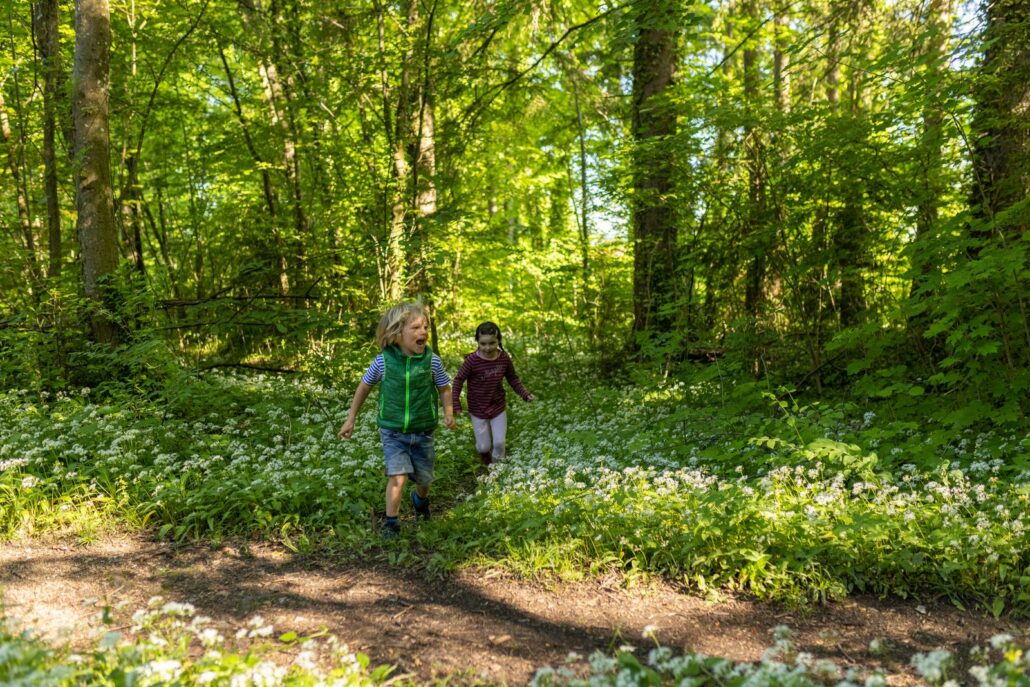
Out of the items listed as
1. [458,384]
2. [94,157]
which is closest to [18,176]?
[94,157]

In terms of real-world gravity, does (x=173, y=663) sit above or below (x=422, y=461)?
below

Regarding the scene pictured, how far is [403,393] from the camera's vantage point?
5551 millimetres

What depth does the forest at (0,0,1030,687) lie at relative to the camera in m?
4.67

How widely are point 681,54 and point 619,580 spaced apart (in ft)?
33.0

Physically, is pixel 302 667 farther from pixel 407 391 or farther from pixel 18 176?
pixel 18 176

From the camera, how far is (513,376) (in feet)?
26.5

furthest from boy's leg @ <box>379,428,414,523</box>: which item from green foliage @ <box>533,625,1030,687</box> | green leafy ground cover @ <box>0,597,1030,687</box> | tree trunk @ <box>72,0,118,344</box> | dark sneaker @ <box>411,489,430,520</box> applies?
tree trunk @ <box>72,0,118,344</box>

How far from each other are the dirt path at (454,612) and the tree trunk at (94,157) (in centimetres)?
550

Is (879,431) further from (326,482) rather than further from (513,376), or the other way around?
(326,482)

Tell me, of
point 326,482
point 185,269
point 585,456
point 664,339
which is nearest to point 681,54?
point 664,339

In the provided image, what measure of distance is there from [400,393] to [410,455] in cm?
57

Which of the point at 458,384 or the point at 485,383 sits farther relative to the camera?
the point at 485,383

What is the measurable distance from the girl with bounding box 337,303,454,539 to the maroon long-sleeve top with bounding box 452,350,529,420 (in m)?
2.14

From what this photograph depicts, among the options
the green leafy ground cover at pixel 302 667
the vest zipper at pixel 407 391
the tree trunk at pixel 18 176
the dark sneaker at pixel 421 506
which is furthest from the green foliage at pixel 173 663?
the tree trunk at pixel 18 176
